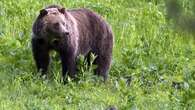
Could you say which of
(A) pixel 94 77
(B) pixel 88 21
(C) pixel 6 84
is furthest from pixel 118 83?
(C) pixel 6 84

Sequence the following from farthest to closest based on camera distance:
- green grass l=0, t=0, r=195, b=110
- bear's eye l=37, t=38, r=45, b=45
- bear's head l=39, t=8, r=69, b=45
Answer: bear's eye l=37, t=38, r=45, b=45 < bear's head l=39, t=8, r=69, b=45 < green grass l=0, t=0, r=195, b=110

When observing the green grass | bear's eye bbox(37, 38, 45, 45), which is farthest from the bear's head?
the green grass

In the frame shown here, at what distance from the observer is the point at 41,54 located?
27.7 ft

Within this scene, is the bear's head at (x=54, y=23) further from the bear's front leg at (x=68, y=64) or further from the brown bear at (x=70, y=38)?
the bear's front leg at (x=68, y=64)

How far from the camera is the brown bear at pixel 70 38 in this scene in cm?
816

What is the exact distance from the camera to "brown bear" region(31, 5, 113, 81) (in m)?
8.16

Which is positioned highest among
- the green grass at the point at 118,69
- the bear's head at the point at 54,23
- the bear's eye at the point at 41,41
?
the bear's head at the point at 54,23

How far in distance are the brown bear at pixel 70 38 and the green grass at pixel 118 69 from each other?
0.78 feet

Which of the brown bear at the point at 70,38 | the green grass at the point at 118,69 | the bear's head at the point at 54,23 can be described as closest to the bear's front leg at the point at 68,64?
the brown bear at the point at 70,38

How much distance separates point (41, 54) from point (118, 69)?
5.38 ft

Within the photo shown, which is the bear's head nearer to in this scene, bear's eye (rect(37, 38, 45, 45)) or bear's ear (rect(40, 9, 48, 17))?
bear's ear (rect(40, 9, 48, 17))

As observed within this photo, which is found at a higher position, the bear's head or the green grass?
the bear's head

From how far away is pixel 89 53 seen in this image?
363 inches

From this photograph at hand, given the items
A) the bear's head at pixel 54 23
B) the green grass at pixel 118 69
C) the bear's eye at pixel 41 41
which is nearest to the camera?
the green grass at pixel 118 69
